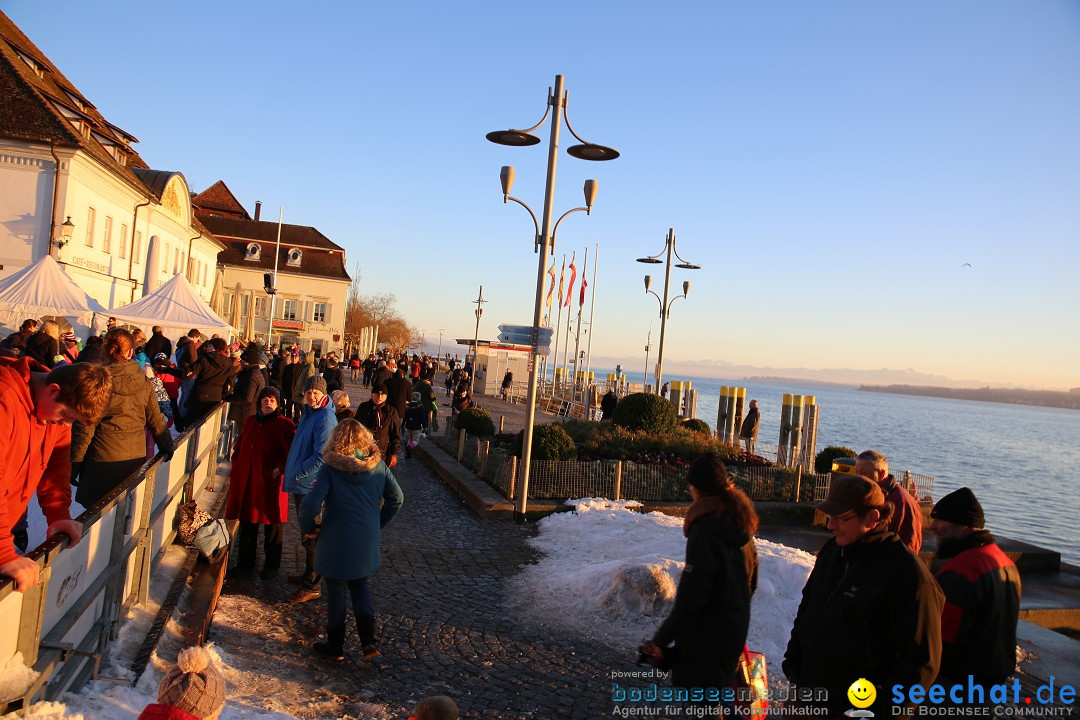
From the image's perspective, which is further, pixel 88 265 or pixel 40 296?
pixel 88 265

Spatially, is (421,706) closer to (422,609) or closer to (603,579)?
(422,609)

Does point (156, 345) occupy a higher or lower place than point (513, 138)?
lower

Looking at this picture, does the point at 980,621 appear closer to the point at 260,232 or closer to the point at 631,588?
the point at 631,588

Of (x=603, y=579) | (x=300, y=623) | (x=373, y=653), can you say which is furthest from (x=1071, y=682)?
(x=300, y=623)

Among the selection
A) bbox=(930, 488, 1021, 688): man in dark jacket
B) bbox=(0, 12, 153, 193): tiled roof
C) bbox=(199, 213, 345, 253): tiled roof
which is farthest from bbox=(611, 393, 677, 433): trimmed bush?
bbox=(199, 213, 345, 253): tiled roof

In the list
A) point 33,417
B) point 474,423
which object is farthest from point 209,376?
point 33,417

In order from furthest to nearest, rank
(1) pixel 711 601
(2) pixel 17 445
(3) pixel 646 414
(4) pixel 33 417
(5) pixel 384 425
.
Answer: (3) pixel 646 414
(5) pixel 384 425
(1) pixel 711 601
(4) pixel 33 417
(2) pixel 17 445

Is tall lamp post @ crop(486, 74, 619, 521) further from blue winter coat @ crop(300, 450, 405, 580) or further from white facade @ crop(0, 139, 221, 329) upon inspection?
white facade @ crop(0, 139, 221, 329)

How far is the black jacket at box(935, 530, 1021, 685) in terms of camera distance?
11.9ft

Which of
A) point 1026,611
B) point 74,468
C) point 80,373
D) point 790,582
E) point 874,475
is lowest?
point 1026,611

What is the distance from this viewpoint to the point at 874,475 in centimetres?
575

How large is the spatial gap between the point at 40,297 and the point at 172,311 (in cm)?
283

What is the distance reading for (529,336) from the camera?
39.9ft

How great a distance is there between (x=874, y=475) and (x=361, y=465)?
3635mm
